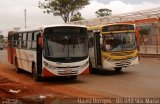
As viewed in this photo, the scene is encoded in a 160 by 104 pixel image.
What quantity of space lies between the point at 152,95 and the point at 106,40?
782cm

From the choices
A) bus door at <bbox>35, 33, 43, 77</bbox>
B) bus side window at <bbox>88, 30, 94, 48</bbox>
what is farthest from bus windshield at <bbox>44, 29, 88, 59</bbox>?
bus side window at <bbox>88, 30, 94, 48</bbox>

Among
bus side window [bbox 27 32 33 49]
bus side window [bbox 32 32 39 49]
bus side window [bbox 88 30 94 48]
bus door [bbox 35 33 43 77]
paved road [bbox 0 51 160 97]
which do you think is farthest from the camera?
bus side window [bbox 88 30 94 48]

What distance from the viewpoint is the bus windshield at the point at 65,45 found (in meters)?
17.8

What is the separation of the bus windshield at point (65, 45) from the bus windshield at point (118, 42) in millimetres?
3009

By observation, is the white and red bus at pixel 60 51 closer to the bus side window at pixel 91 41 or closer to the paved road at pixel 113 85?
the paved road at pixel 113 85

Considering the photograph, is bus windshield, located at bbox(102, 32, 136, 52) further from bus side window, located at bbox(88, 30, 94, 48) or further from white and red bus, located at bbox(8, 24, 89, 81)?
white and red bus, located at bbox(8, 24, 89, 81)

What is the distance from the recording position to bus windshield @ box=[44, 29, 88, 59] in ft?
58.4

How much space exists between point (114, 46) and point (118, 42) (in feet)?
0.91

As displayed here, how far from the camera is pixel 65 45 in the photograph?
1794 centimetres

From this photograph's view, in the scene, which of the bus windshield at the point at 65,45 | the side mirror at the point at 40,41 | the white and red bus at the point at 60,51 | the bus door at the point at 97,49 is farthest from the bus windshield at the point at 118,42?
the side mirror at the point at 40,41

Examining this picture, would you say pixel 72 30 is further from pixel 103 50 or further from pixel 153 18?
pixel 153 18

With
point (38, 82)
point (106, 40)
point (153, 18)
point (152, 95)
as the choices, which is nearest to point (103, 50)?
point (106, 40)

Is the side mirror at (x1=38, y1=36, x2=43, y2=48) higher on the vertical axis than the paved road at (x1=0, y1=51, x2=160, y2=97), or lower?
higher

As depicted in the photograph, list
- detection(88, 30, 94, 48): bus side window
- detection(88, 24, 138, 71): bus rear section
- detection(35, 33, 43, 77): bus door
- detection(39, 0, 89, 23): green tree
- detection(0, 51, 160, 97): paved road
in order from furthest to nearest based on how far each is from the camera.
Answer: detection(39, 0, 89, 23): green tree < detection(88, 30, 94, 48): bus side window < detection(88, 24, 138, 71): bus rear section < detection(35, 33, 43, 77): bus door < detection(0, 51, 160, 97): paved road
